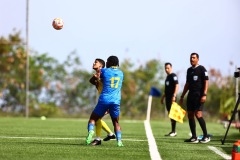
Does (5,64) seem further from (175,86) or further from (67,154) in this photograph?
(67,154)

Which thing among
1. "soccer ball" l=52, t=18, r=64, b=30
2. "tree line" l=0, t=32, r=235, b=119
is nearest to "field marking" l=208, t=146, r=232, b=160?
"soccer ball" l=52, t=18, r=64, b=30

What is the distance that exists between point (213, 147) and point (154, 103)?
89.1 feet

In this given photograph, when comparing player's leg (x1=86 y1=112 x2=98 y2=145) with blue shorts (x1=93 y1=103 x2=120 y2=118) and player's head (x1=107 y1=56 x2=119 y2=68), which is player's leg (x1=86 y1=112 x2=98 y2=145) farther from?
Answer: player's head (x1=107 y1=56 x2=119 y2=68)

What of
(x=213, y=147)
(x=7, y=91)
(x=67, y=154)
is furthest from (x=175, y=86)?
(x=7, y=91)

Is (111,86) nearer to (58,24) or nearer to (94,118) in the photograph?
(94,118)

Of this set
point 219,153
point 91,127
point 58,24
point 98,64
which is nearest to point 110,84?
point 98,64

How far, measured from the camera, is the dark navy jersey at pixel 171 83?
20.4m

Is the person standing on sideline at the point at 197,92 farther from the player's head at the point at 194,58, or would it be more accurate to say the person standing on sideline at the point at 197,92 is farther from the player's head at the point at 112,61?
the player's head at the point at 112,61

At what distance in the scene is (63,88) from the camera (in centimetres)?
4194

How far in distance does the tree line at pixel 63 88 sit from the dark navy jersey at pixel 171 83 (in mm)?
18595

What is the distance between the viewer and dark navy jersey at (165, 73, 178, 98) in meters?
20.4

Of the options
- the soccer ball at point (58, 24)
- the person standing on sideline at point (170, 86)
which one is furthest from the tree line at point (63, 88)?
the soccer ball at point (58, 24)

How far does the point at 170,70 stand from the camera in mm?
20375

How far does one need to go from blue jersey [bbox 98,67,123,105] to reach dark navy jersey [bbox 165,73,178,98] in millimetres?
6852
